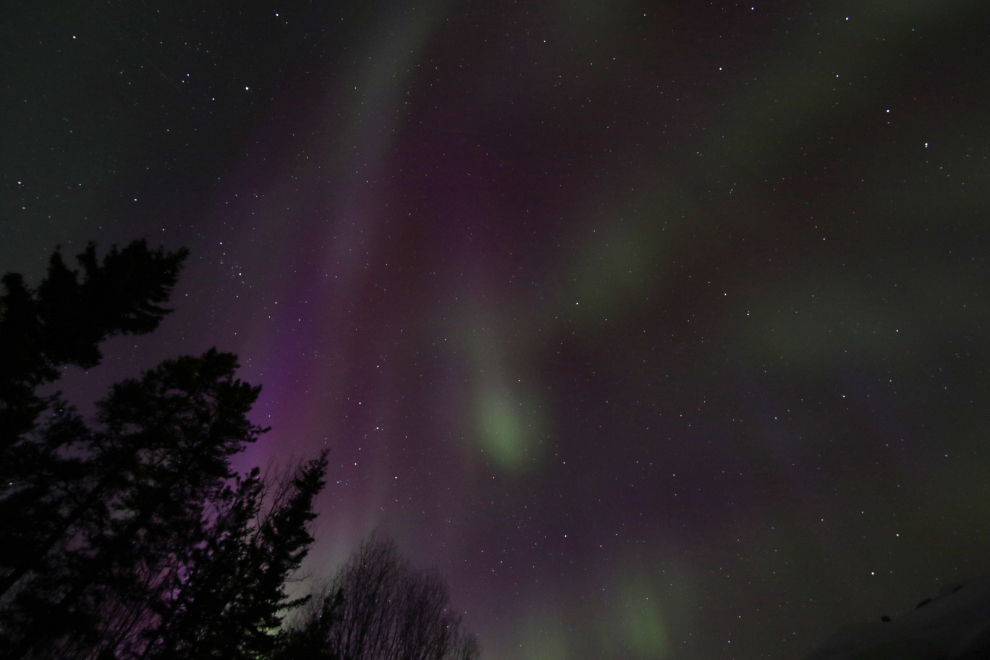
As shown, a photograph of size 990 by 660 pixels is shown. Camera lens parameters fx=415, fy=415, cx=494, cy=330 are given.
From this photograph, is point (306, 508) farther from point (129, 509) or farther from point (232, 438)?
point (129, 509)

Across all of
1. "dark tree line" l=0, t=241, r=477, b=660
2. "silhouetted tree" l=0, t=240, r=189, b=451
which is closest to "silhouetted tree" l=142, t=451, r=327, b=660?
"dark tree line" l=0, t=241, r=477, b=660

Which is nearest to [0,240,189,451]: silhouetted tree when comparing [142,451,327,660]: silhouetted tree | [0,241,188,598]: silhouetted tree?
[0,241,188,598]: silhouetted tree

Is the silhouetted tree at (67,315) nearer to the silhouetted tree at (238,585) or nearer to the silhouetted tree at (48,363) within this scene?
the silhouetted tree at (48,363)

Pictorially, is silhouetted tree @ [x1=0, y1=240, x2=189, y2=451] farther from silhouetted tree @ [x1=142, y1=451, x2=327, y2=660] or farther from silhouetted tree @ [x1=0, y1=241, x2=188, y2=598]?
silhouetted tree @ [x1=142, y1=451, x2=327, y2=660]

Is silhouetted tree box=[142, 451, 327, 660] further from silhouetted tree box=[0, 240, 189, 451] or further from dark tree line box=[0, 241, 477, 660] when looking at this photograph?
silhouetted tree box=[0, 240, 189, 451]

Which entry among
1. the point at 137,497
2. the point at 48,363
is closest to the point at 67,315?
the point at 48,363

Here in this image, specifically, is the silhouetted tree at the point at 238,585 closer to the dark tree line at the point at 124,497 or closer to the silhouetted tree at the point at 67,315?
the dark tree line at the point at 124,497

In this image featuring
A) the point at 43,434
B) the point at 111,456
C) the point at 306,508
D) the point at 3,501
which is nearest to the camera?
the point at 3,501

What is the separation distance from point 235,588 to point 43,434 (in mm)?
6784

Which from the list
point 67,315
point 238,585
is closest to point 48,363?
point 67,315

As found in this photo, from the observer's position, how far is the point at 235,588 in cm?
1232

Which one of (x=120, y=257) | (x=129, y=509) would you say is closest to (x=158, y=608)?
(x=129, y=509)

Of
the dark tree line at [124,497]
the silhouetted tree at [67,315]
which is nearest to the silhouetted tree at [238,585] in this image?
the dark tree line at [124,497]

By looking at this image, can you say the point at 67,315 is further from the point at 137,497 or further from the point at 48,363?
the point at 137,497
